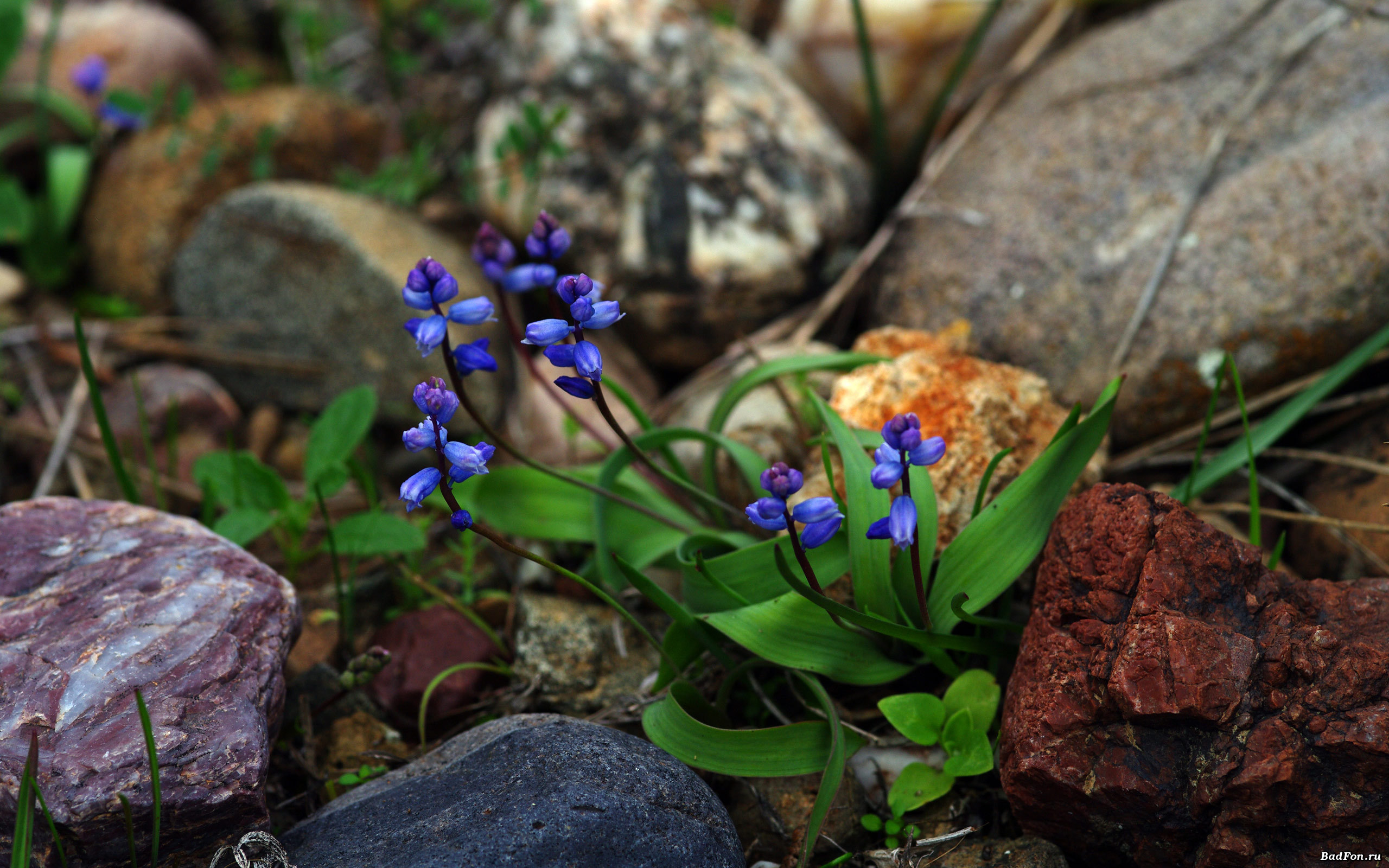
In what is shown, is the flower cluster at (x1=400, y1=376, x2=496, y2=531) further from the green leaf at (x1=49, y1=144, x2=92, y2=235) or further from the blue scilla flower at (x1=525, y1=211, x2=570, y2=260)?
the green leaf at (x1=49, y1=144, x2=92, y2=235)

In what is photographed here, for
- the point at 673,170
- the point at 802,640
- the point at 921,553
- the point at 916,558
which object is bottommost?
the point at 802,640

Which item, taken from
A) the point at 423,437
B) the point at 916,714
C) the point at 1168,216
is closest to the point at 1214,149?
the point at 1168,216

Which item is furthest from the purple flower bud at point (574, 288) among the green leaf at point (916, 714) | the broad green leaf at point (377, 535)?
the green leaf at point (916, 714)

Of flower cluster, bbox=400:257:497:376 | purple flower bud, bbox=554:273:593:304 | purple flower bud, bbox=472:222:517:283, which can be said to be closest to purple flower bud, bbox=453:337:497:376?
flower cluster, bbox=400:257:497:376

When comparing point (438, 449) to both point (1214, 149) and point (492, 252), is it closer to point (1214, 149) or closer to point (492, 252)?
point (492, 252)

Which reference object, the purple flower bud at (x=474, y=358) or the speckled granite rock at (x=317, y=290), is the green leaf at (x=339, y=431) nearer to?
the speckled granite rock at (x=317, y=290)

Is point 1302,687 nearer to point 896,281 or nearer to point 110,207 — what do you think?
point 896,281
